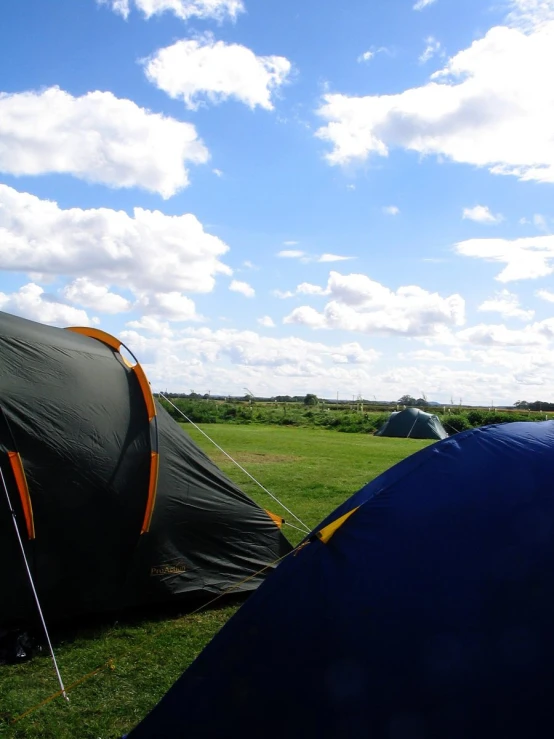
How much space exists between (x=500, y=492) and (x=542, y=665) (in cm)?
90

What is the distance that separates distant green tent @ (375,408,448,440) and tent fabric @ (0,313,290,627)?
28.5 metres

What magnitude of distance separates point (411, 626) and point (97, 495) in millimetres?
3605

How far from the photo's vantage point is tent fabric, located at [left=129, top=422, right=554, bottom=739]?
10.3 ft

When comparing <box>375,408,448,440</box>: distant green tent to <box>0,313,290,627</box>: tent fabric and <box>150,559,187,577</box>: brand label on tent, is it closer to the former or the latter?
<box>0,313,290,627</box>: tent fabric

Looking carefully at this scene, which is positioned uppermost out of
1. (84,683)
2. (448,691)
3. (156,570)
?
(448,691)

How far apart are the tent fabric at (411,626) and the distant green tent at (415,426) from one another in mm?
31274

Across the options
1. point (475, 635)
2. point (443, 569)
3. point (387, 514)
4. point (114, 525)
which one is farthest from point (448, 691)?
point (114, 525)

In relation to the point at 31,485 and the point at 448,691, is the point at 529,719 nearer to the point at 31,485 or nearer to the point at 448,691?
the point at 448,691

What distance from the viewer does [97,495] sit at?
20.0 ft

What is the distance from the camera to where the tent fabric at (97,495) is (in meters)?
5.74

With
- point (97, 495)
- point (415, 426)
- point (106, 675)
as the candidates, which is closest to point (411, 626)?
point (106, 675)

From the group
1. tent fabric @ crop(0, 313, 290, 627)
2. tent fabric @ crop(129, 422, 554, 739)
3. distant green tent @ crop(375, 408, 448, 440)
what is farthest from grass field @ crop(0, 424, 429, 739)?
distant green tent @ crop(375, 408, 448, 440)

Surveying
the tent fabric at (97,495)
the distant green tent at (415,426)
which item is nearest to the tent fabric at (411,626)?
the tent fabric at (97,495)

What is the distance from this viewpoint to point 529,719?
10.1ft
